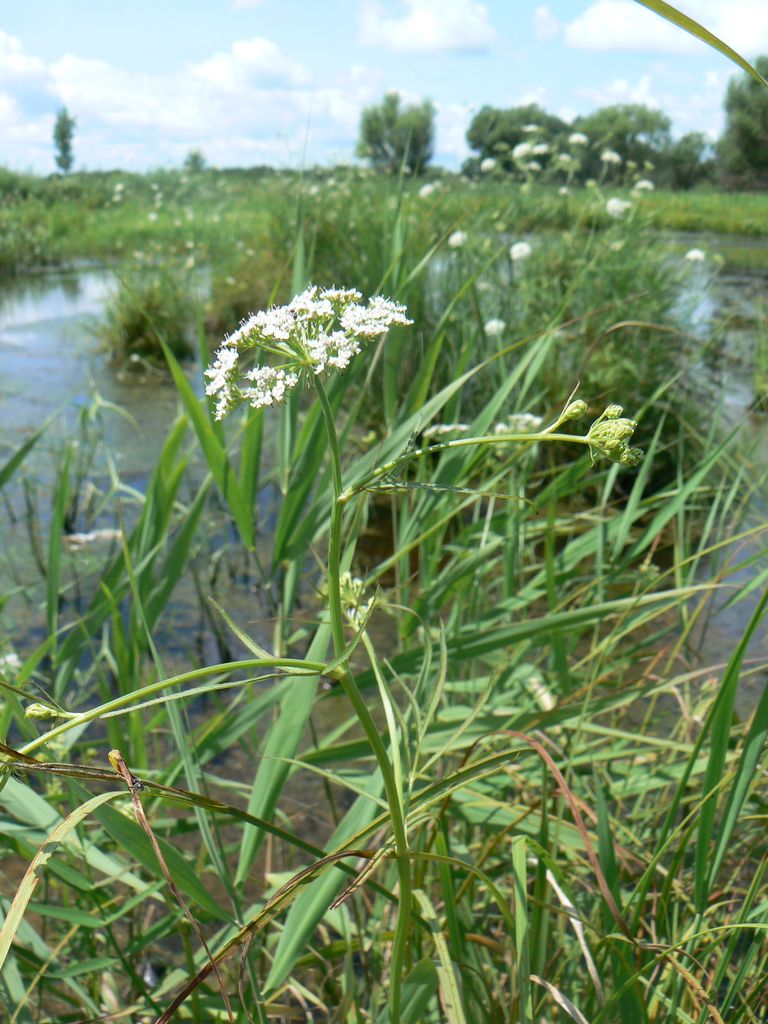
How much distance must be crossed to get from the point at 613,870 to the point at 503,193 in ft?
18.8

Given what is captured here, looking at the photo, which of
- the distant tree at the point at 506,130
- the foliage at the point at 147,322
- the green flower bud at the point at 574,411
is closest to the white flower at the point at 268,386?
the green flower bud at the point at 574,411

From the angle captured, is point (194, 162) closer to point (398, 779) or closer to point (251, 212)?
point (251, 212)

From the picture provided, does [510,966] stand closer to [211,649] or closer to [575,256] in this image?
[211,649]

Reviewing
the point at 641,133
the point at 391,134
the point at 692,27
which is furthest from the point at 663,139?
the point at 692,27

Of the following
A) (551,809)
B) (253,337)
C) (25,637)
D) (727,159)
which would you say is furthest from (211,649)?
(727,159)

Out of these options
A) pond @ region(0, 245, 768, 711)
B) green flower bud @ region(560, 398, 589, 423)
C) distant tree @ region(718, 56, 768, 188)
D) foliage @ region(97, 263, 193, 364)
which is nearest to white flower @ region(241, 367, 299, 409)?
green flower bud @ region(560, 398, 589, 423)

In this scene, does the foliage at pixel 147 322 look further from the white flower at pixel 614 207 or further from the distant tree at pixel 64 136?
the distant tree at pixel 64 136

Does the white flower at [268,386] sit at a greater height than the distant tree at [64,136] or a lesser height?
lesser

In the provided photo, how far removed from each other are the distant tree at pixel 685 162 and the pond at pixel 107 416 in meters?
4.85

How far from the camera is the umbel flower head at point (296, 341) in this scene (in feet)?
1.90

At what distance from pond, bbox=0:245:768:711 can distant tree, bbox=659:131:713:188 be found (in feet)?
15.9

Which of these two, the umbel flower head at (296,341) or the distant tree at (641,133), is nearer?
the umbel flower head at (296,341)

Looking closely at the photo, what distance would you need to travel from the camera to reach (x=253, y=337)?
61 cm

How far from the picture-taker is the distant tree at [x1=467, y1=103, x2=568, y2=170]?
341 centimetres
